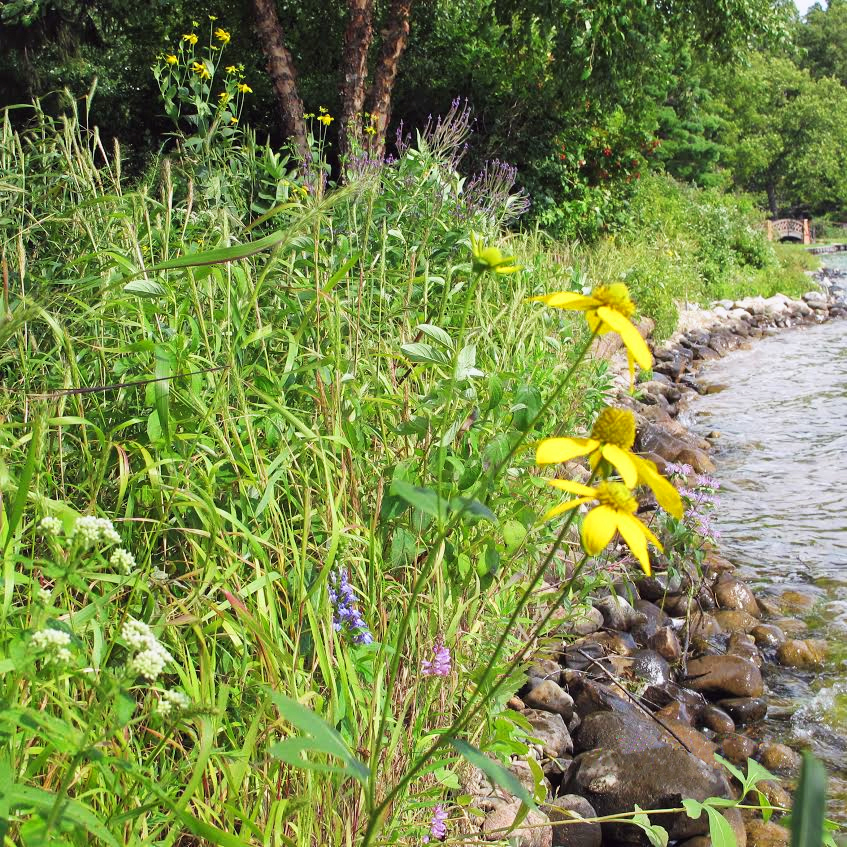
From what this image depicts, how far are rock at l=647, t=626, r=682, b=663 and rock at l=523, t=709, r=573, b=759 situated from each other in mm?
999

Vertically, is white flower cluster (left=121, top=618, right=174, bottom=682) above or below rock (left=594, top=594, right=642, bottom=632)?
above

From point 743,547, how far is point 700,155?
3160 cm

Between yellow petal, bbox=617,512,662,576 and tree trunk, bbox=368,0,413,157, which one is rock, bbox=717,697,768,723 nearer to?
yellow petal, bbox=617,512,662,576

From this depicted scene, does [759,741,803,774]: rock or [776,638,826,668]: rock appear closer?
[759,741,803,774]: rock

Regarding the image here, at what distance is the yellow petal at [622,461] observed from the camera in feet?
2.88

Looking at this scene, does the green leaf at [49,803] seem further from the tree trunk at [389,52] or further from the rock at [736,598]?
the tree trunk at [389,52]

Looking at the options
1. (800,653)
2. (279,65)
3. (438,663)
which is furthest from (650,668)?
(279,65)

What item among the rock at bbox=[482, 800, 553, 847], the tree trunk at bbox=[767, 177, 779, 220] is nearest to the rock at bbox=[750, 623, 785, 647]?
the rock at bbox=[482, 800, 553, 847]

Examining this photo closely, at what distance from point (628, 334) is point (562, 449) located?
14 cm

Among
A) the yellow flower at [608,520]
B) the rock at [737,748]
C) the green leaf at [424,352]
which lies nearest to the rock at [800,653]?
the rock at [737,748]

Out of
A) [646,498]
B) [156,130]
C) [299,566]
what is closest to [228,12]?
[156,130]

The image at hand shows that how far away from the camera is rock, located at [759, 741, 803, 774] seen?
287cm

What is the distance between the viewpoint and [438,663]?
1.78 m

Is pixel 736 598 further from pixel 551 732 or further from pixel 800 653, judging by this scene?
pixel 551 732
